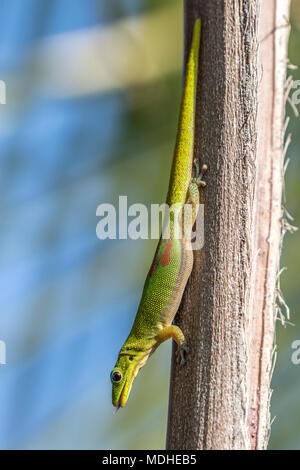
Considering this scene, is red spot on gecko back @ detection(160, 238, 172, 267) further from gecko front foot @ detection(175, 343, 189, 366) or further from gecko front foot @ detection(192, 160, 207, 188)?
gecko front foot @ detection(175, 343, 189, 366)

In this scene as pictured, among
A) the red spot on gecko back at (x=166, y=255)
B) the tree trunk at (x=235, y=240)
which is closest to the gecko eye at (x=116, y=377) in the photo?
the red spot on gecko back at (x=166, y=255)

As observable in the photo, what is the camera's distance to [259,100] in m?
1.47

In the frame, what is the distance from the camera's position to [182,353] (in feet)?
4.79

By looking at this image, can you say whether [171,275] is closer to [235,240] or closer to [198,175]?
[198,175]

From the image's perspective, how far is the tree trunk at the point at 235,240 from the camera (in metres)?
1.33

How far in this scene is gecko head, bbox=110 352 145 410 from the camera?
221 cm

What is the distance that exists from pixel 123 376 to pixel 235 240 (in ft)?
→ 3.63

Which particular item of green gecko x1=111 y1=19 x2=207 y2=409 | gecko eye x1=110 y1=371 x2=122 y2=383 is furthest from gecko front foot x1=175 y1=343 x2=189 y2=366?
gecko eye x1=110 y1=371 x2=122 y2=383

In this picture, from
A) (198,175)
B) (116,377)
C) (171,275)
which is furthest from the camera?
(116,377)

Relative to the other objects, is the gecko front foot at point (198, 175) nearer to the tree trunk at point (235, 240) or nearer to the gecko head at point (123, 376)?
the tree trunk at point (235, 240)

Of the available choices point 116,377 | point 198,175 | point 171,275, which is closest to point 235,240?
point 198,175

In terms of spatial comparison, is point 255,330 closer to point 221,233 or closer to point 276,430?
point 221,233
